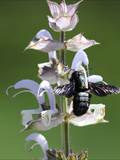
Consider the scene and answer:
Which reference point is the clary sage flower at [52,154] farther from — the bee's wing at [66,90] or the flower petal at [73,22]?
the flower petal at [73,22]

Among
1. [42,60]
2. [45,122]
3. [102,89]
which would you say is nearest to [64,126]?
[45,122]

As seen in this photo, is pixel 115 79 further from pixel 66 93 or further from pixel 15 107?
pixel 66 93

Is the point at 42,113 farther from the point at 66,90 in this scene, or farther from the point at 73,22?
the point at 73,22

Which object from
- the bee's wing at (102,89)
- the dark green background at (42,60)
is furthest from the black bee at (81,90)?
the dark green background at (42,60)

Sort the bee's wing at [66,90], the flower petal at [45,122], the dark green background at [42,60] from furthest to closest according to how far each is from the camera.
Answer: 1. the dark green background at [42,60]
2. the flower petal at [45,122]
3. the bee's wing at [66,90]

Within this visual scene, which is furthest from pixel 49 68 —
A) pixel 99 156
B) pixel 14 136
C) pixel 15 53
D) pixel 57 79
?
pixel 15 53

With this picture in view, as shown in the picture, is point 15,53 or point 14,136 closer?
point 14,136

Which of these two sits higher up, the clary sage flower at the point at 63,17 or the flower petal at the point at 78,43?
the clary sage flower at the point at 63,17
